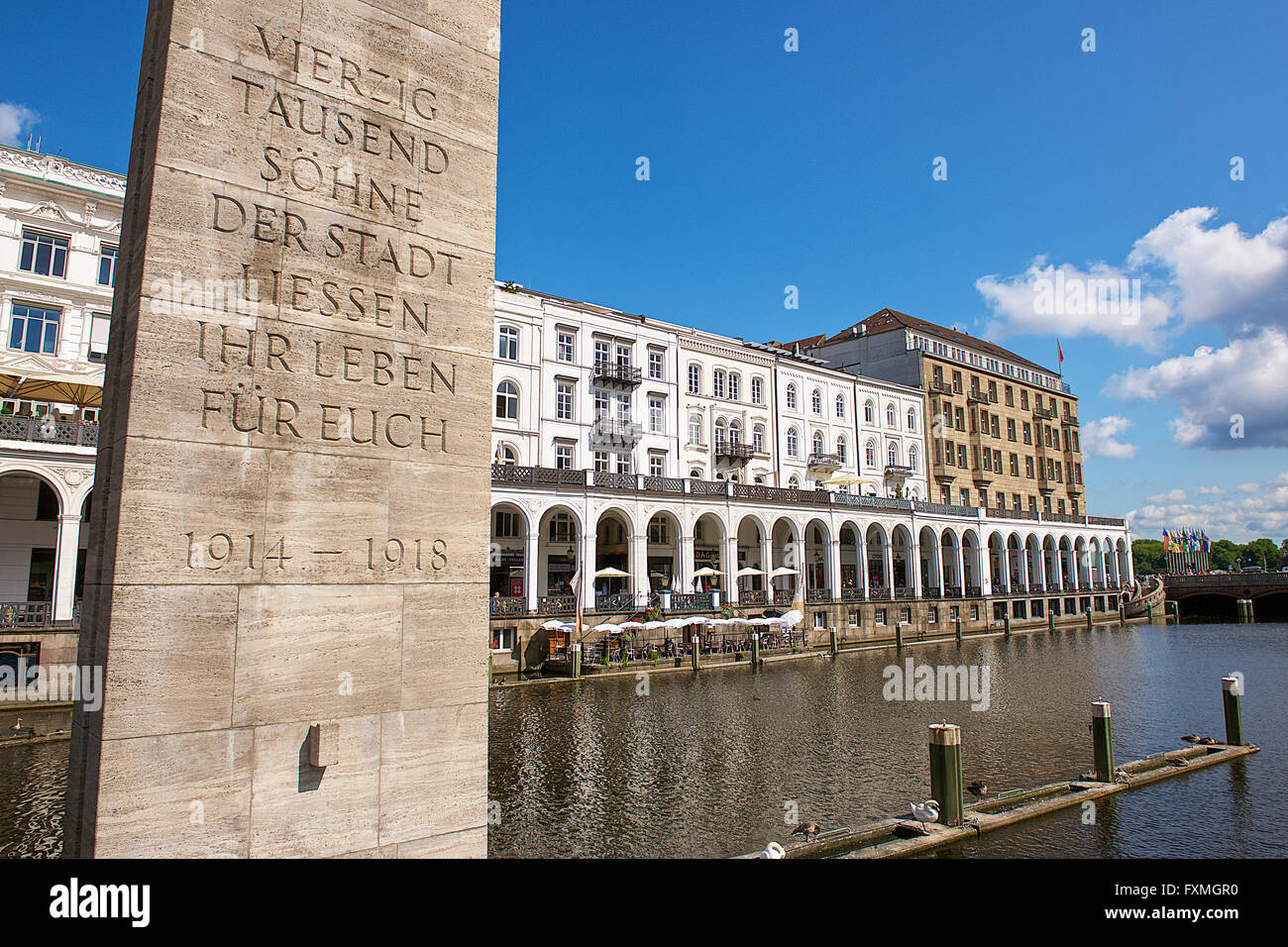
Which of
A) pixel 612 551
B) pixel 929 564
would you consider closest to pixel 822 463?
pixel 929 564

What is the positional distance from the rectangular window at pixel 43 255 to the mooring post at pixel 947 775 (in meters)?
35.8

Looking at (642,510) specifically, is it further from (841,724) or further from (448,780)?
(448,780)

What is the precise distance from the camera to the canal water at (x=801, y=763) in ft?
38.7

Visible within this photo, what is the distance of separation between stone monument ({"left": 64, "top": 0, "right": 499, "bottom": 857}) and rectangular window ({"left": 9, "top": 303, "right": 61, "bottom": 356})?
103ft

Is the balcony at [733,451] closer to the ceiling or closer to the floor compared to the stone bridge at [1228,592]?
closer to the ceiling

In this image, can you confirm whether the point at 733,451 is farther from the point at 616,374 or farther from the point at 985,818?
the point at 985,818

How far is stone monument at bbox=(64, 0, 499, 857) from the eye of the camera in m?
4.73

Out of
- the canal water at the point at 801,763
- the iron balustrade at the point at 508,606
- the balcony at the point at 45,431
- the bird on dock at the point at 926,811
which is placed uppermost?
the balcony at the point at 45,431

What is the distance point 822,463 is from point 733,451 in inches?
361

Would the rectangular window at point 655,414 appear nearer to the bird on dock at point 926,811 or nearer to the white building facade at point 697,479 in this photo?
the white building facade at point 697,479

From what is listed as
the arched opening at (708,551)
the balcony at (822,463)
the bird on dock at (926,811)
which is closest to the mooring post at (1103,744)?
the bird on dock at (926,811)

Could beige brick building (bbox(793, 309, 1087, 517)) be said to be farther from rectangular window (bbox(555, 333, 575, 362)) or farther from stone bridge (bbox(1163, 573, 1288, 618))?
rectangular window (bbox(555, 333, 575, 362))
